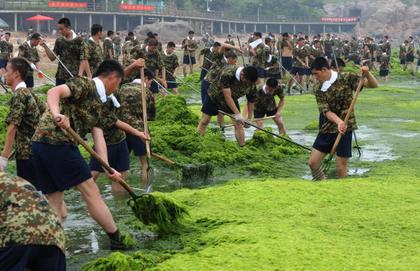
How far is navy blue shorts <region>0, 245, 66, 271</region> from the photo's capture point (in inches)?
152

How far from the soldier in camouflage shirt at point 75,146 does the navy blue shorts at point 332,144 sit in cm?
366

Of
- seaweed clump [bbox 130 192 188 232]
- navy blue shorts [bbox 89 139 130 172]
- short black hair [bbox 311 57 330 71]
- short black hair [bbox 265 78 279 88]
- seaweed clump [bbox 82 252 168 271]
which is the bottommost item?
seaweed clump [bbox 82 252 168 271]

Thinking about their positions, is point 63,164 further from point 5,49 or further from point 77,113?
point 5,49

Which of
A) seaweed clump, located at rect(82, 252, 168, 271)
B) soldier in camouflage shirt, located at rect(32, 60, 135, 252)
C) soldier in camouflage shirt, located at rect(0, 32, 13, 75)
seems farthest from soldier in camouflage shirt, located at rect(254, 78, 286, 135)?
soldier in camouflage shirt, located at rect(0, 32, 13, 75)

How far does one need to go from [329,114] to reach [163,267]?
157 inches

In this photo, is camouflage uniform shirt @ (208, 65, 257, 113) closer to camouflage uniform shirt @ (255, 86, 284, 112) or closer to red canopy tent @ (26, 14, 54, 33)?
camouflage uniform shirt @ (255, 86, 284, 112)

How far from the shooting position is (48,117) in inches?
246

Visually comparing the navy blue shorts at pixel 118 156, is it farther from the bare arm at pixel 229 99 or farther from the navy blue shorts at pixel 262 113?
the navy blue shorts at pixel 262 113

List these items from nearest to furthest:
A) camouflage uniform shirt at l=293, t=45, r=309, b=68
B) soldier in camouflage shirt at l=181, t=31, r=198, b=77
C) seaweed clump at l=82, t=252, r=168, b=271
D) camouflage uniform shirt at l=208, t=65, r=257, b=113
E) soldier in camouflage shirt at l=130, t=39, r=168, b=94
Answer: seaweed clump at l=82, t=252, r=168, b=271 < camouflage uniform shirt at l=208, t=65, r=257, b=113 < soldier in camouflage shirt at l=130, t=39, r=168, b=94 < camouflage uniform shirt at l=293, t=45, r=309, b=68 < soldier in camouflage shirt at l=181, t=31, r=198, b=77

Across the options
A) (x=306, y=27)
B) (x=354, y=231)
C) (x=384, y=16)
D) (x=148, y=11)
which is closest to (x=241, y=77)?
(x=354, y=231)

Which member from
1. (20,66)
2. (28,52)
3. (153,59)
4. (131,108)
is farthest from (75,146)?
(28,52)

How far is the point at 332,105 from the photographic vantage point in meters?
9.30

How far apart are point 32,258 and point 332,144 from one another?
595 cm

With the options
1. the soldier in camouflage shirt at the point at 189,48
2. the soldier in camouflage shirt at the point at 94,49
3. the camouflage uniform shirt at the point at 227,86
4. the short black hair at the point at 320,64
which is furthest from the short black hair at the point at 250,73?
the soldier in camouflage shirt at the point at 189,48
